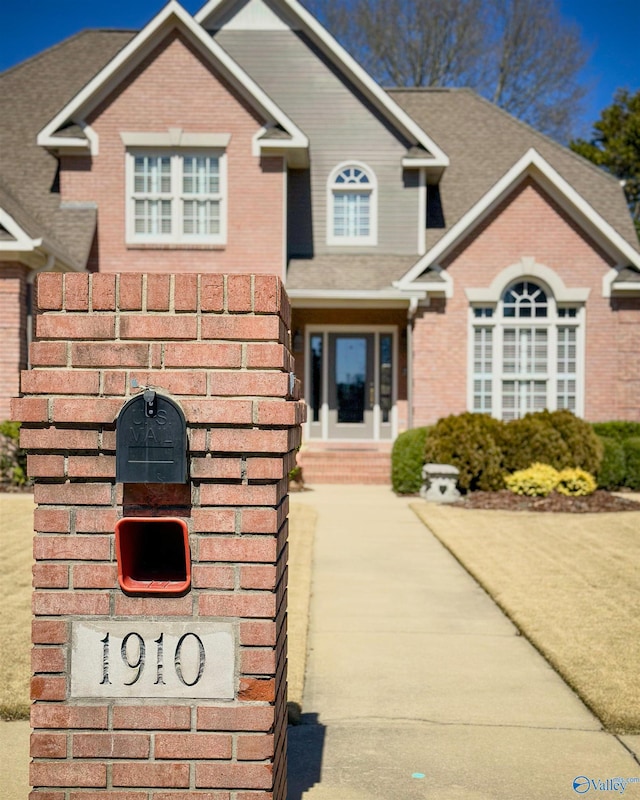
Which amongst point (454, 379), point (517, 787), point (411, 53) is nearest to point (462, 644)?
point (517, 787)

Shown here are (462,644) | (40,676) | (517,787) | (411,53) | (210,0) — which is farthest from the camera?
(411,53)

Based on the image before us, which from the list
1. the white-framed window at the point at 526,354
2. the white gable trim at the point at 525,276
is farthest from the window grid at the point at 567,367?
the white gable trim at the point at 525,276

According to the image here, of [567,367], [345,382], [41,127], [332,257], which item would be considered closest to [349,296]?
[332,257]

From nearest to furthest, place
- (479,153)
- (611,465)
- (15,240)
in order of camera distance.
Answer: (15,240) → (611,465) → (479,153)

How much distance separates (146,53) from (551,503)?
1154 cm

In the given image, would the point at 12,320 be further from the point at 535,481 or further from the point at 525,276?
the point at 525,276

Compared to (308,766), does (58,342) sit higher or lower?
higher

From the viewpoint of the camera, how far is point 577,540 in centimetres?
1116

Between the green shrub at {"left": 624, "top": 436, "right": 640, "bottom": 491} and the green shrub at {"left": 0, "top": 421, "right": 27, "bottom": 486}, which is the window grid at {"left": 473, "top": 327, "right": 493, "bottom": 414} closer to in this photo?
the green shrub at {"left": 624, "top": 436, "right": 640, "bottom": 491}

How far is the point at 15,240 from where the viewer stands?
1504 cm

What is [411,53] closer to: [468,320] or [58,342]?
[468,320]

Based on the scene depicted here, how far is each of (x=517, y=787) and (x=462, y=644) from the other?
8.33 feet

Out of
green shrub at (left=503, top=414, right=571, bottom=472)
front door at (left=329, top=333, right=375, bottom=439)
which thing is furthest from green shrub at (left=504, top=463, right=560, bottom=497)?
front door at (left=329, top=333, right=375, bottom=439)

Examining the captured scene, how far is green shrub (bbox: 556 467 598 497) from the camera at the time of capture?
1489 centimetres
